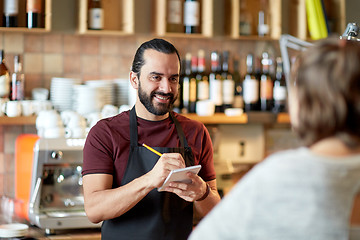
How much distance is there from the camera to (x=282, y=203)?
99 centimetres

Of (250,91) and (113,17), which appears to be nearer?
(113,17)

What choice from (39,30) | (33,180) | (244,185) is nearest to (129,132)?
(33,180)

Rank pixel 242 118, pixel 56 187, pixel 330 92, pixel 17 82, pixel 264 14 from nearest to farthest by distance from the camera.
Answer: pixel 330 92, pixel 56 187, pixel 17 82, pixel 242 118, pixel 264 14

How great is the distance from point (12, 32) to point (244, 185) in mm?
2629

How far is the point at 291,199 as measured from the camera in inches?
38.9

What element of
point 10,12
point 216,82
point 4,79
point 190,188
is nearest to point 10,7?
point 10,12

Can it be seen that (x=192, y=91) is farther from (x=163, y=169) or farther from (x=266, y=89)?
(x=163, y=169)

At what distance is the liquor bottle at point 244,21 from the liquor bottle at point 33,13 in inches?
49.7

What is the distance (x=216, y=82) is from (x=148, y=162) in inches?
61.5

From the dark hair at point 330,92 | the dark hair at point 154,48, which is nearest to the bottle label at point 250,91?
the dark hair at point 154,48

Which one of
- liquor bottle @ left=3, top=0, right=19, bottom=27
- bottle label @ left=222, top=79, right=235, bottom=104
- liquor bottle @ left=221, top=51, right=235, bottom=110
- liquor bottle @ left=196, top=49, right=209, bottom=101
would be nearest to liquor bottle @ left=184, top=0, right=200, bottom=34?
liquor bottle @ left=196, top=49, right=209, bottom=101

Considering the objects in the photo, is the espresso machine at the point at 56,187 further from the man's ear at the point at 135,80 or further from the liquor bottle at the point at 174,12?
the liquor bottle at the point at 174,12

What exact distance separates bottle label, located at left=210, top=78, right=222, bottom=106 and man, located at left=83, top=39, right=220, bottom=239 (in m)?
1.38

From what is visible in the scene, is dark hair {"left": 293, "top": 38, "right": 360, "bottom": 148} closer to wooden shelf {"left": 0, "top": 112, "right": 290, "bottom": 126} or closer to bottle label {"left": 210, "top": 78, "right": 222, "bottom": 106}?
wooden shelf {"left": 0, "top": 112, "right": 290, "bottom": 126}
